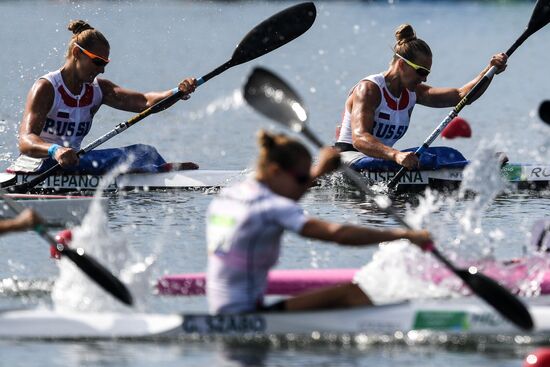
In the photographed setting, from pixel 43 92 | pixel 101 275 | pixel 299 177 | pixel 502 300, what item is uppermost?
pixel 43 92

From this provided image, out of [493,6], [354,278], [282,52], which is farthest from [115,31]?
[354,278]

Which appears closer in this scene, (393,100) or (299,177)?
(299,177)

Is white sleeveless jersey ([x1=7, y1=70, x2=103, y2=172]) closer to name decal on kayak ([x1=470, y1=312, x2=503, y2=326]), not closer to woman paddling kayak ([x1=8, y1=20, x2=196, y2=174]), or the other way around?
woman paddling kayak ([x1=8, y1=20, x2=196, y2=174])

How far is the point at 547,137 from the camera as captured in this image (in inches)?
926

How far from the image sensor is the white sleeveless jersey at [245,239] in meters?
9.29

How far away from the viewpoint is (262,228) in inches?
368

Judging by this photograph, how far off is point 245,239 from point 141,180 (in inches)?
313

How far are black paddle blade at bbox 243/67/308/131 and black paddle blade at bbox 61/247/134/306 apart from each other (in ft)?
6.36

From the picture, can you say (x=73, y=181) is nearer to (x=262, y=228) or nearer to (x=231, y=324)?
(x=231, y=324)

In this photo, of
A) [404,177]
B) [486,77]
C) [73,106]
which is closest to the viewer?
[73,106]

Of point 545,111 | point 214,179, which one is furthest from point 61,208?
point 545,111

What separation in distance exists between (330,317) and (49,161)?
727 cm

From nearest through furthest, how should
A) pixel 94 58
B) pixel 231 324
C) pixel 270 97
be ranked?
1. pixel 231 324
2. pixel 270 97
3. pixel 94 58

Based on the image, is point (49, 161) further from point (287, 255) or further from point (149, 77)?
point (149, 77)
